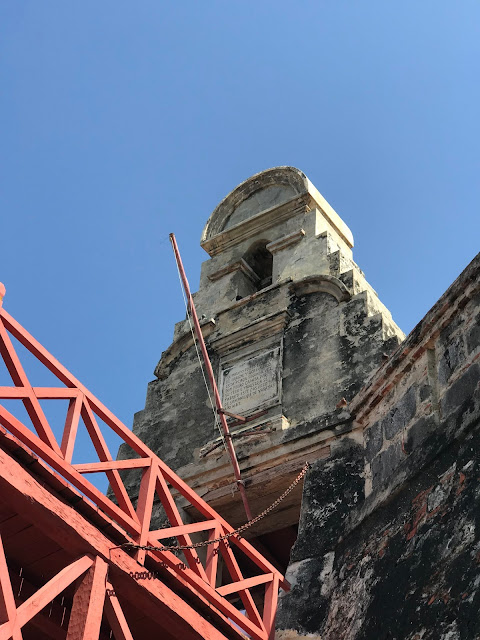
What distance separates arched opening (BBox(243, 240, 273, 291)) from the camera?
38.5ft

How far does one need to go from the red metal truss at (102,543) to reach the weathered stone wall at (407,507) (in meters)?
0.47

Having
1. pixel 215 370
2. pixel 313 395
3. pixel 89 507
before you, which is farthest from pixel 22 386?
pixel 215 370

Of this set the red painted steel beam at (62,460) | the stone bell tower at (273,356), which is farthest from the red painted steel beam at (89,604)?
the stone bell tower at (273,356)

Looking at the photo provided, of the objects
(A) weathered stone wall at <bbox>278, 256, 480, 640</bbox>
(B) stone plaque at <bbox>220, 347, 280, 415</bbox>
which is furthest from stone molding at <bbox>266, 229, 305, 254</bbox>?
(A) weathered stone wall at <bbox>278, 256, 480, 640</bbox>

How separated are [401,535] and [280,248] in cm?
596

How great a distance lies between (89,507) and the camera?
17.2 feet

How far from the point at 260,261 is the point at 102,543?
7091 millimetres

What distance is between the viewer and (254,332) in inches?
391

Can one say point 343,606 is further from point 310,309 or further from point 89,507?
point 310,309

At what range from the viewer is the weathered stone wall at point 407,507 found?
497cm

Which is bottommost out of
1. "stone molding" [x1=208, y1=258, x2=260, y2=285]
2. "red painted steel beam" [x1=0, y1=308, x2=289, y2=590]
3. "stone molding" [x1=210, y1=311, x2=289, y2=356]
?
"red painted steel beam" [x1=0, y1=308, x2=289, y2=590]

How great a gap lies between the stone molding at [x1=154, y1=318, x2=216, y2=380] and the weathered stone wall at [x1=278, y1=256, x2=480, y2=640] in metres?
3.35

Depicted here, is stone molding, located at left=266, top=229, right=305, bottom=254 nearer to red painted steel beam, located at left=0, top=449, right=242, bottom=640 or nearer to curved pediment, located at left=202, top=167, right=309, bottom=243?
curved pediment, located at left=202, top=167, right=309, bottom=243

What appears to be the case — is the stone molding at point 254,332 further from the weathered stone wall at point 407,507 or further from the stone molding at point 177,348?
the weathered stone wall at point 407,507
